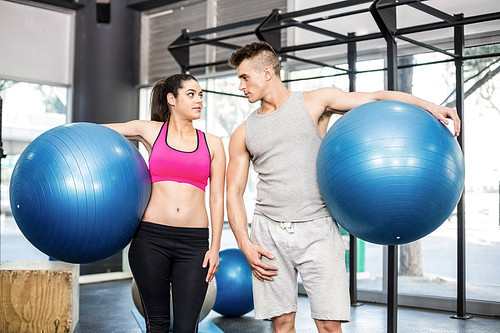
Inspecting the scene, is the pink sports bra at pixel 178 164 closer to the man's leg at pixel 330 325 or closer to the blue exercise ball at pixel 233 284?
the man's leg at pixel 330 325

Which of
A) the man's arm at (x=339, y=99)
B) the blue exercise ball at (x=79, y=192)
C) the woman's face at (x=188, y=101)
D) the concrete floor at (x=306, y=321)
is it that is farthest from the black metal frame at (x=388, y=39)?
the blue exercise ball at (x=79, y=192)

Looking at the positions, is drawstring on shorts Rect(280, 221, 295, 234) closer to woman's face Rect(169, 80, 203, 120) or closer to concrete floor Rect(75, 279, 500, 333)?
woman's face Rect(169, 80, 203, 120)

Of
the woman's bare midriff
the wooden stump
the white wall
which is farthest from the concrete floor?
the white wall

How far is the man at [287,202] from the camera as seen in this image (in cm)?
254

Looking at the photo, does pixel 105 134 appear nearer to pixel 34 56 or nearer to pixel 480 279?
pixel 480 279

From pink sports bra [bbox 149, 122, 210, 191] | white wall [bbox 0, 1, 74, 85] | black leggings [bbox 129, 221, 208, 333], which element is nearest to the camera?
black leggings [bbox 129, 221, 208, 333]

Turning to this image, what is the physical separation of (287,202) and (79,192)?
893mm

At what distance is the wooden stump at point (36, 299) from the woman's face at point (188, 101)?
6.70 ft

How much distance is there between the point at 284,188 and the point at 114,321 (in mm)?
2963

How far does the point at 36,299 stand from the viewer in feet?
14.0

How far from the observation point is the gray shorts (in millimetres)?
2521

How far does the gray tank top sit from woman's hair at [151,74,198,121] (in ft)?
1.59

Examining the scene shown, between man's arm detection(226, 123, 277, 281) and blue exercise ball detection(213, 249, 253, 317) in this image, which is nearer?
man's arm detection(226, 123, 277, 281)

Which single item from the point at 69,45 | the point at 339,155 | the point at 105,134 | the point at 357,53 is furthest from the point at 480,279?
the point at 69,45
